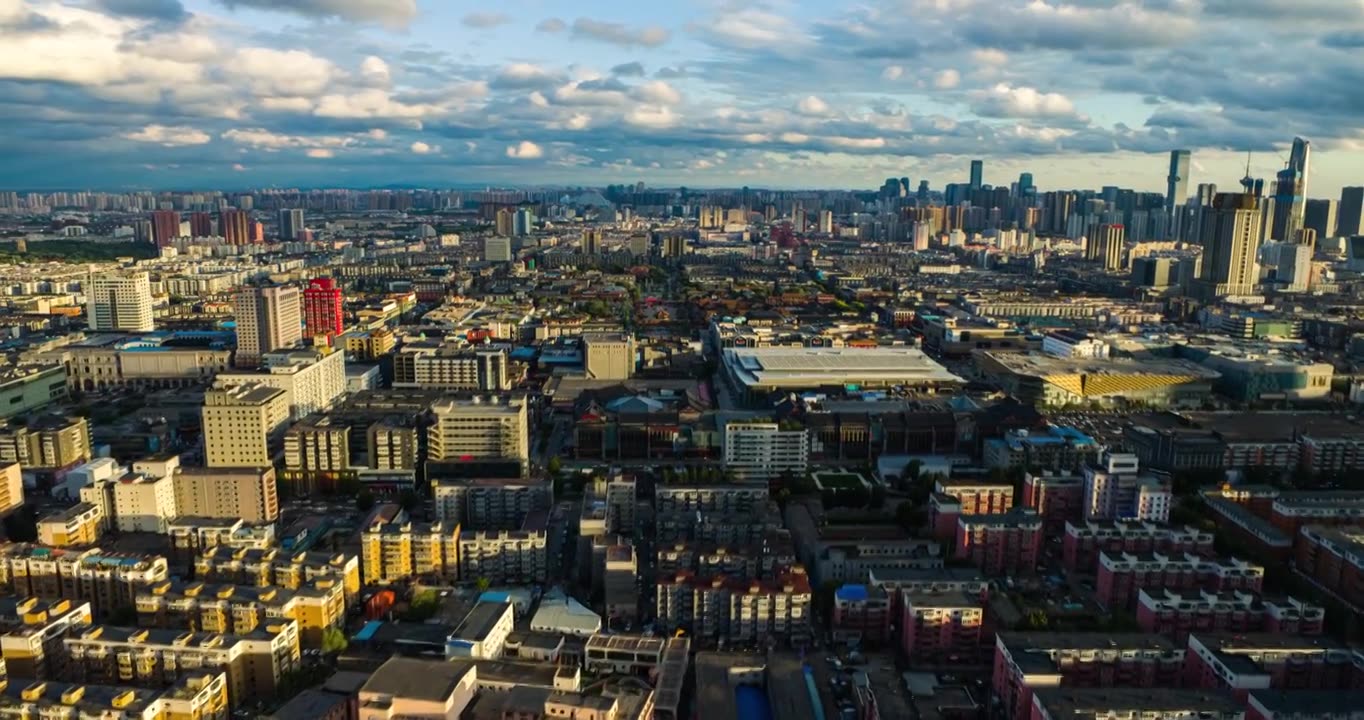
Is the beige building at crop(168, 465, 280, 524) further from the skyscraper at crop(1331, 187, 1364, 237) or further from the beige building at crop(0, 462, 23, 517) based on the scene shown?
the skyscraper at crop(1331, 187, 1364, 237)

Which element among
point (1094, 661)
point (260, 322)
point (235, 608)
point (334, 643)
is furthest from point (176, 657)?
point (260, 322)

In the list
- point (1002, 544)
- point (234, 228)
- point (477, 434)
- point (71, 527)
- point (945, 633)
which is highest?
point (234, 228)

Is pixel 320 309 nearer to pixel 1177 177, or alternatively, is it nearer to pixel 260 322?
pixel 260 322

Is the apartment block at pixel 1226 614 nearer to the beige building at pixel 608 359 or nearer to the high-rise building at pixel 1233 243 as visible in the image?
the beige building at pixel 608 359

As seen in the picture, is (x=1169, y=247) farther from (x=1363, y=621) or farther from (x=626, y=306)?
(x=1363, y=621)

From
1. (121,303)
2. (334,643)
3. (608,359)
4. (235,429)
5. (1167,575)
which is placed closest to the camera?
(334,643)

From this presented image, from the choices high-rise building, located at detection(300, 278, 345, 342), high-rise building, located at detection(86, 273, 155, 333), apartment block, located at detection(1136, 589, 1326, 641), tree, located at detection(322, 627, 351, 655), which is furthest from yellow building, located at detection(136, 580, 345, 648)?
high-rise building, located at detection(86, 273, 155, 333)

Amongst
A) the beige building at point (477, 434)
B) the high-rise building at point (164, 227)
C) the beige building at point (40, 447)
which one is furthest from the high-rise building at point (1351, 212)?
the high-rise building at point (164, 227)
